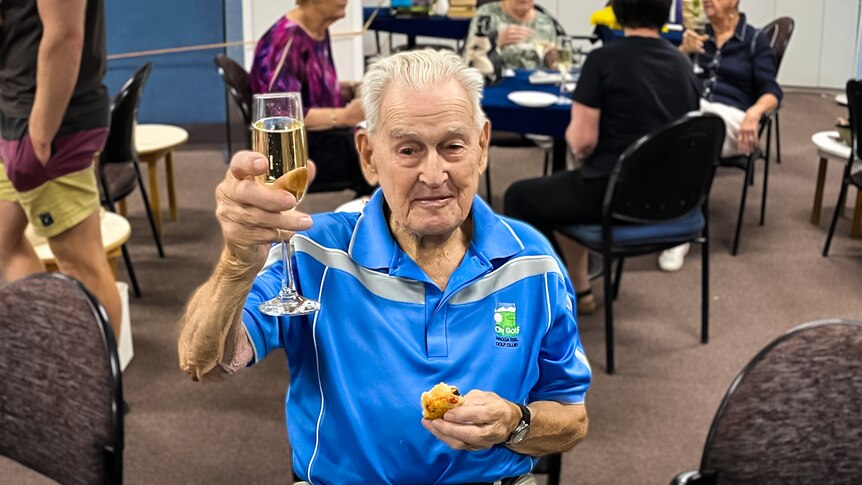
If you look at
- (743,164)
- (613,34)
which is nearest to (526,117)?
(743,164)

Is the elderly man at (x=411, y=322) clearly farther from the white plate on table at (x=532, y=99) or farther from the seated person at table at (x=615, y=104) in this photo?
the white plate on table at (x=532, y=99)

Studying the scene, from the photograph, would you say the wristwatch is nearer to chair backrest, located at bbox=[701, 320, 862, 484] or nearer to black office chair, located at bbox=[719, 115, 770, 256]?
chair backrest, located at bbox=[701, 320, 862, 484]

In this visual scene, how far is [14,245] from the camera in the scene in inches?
121

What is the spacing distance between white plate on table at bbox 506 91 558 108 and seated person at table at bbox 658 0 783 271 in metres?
0.95

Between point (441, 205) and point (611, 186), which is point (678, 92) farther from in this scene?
point (441, 205)

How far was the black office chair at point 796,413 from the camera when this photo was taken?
1.79 m

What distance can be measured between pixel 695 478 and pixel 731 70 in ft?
11.9

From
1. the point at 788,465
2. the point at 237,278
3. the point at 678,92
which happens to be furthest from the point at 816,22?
the point at 237,278

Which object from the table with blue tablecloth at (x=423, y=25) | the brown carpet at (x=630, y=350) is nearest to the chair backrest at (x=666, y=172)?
the brown carpet at (x=630, y=350)

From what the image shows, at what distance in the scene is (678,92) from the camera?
3742 mm

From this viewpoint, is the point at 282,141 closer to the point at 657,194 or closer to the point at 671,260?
the point at 657,194

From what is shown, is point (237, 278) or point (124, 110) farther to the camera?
point (124, 110)

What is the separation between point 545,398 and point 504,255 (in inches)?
10.3

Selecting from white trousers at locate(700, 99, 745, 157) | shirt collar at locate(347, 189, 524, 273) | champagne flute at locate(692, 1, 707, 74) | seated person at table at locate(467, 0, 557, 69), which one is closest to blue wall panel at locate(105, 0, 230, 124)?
seated person at table at locate(467, 0, 557, 69)
